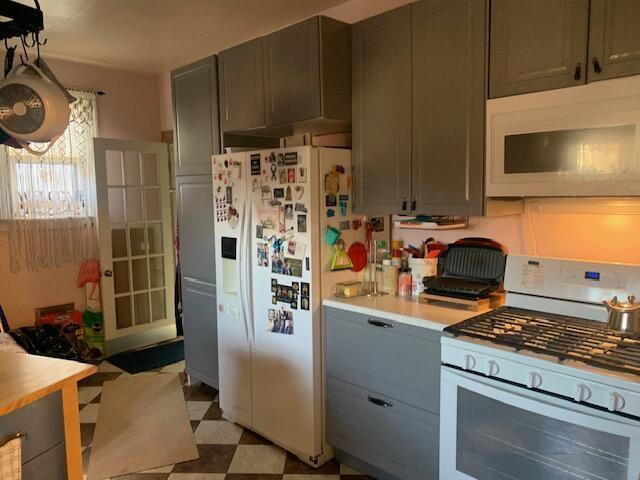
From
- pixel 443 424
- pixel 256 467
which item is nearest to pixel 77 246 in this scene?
pixel 256 467

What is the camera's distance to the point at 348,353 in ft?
8.04

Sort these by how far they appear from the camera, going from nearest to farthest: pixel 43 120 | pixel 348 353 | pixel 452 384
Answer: pixel 452 384 < pixel 43 120 < pixel 348 353

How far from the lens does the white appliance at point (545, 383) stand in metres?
1.51

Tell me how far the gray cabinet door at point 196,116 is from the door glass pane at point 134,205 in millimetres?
1248

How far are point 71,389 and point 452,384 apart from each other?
4.71ft

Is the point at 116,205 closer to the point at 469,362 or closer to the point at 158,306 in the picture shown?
the point at 158,306

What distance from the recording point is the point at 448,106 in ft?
7.29

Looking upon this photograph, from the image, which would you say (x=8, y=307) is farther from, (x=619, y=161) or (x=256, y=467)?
(x=619, y=161)

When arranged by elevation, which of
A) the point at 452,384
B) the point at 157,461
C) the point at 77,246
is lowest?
the point at 157,461

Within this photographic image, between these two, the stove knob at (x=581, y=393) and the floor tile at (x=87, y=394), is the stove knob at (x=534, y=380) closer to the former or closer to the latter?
the stove knob at (x=581, y=393)

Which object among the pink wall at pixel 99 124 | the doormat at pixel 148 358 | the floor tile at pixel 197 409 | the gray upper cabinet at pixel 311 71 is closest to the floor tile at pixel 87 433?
the floor tile at pixel 197 409

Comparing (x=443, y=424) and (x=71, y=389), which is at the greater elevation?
(x=71, y=389)

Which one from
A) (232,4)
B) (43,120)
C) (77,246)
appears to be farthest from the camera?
(77,246)

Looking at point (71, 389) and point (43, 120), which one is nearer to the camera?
point (71, 389)
